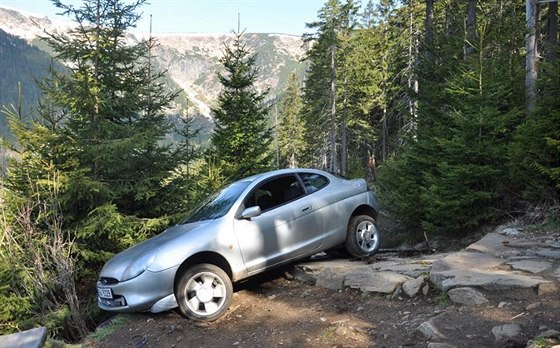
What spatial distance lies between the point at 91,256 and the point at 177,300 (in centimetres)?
533

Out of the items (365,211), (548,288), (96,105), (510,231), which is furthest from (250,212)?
(96,105)

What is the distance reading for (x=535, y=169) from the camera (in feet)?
25.1

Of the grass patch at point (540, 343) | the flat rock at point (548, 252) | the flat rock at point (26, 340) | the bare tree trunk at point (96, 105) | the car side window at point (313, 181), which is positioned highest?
the bare tree trunk at point (96, 105)

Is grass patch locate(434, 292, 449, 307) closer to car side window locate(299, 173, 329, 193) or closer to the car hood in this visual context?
car side window locate(299, 173, 329, 193)

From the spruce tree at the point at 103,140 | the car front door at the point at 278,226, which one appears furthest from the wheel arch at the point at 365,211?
the spruce tree at the point at 103,140

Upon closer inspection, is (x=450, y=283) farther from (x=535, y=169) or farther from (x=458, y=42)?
(x=458, y=42)

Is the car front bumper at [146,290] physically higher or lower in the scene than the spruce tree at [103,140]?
lower

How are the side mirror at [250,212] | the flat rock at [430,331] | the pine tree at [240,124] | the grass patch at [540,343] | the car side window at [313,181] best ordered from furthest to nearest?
1. the pine tree at [240,124]
2. the car side window at [313,181]
3. the side mirror at [250,212]
4. the flat rock at [430,331]
5. the grass patch at [540,343]

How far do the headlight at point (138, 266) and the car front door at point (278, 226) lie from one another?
1.23 m

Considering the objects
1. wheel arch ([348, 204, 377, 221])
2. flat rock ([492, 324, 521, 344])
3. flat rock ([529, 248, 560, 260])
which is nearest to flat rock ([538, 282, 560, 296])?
flat rock ([492, 324, 521, 344])

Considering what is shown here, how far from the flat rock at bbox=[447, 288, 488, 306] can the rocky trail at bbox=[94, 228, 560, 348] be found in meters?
0.01

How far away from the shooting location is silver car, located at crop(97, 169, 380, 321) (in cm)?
540

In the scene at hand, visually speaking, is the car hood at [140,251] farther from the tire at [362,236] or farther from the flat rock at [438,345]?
the flat rock at [438,345]

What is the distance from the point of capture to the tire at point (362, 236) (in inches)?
288
